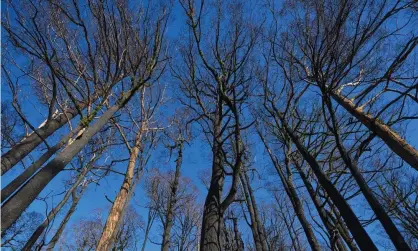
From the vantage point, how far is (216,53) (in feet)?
19.2

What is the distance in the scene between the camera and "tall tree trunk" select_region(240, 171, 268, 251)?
9102 mm

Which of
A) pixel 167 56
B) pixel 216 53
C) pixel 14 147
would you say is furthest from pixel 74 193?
pixel 216 53

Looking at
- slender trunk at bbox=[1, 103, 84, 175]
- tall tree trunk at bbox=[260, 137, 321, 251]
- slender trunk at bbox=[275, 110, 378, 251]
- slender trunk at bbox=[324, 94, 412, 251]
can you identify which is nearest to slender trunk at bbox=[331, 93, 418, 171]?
slender trunk at bbox=[324, 94, 412, 251]

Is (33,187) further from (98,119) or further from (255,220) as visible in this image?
(255,220)

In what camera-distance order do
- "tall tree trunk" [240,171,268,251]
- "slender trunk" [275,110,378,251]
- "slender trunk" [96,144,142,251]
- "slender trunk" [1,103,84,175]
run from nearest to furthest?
"slender trunk" [275,110,378,251] < "slender trunk" [1,103,84,175] < "slender trunk" [96,144,142,251] < "tall tree trunk" [240,171,268,251]

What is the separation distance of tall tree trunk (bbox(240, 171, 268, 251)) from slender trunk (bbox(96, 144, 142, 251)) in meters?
4.02

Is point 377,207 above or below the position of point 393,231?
above

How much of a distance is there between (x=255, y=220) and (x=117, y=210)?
17.4 feet

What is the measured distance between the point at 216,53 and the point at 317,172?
330 cm

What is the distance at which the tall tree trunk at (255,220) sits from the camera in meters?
9.10

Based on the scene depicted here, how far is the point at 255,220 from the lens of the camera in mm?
10094

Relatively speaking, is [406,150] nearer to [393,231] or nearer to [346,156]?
[346,156]

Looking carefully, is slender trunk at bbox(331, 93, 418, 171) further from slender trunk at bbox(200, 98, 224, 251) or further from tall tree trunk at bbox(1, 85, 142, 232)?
tall tree trunk at bbox(1, 85, 142, 232)

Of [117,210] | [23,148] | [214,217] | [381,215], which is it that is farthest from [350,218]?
[23,148]
